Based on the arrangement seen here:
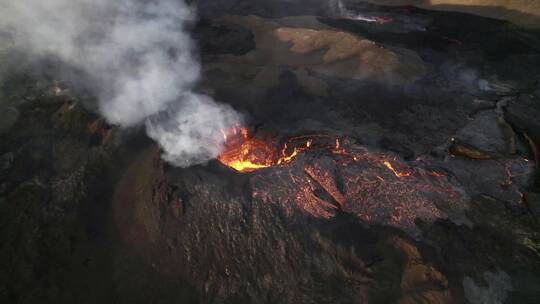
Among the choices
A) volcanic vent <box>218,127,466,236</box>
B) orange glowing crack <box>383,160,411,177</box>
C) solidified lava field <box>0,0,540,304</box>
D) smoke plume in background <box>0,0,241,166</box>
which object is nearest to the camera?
solidified lava field <box>0,0,540,304</box>

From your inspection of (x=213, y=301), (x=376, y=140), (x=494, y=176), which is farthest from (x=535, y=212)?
(x=213, y=301)

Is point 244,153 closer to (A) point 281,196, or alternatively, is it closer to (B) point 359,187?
(A) point 281,196

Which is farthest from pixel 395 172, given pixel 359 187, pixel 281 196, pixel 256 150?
pixel 256 150

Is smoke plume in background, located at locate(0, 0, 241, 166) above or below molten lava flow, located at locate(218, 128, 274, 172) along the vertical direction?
above

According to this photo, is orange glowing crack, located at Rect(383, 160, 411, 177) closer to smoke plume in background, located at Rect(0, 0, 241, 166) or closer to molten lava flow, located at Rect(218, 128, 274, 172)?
molten lava flow, located at Rect(218, 128, 274, 172)

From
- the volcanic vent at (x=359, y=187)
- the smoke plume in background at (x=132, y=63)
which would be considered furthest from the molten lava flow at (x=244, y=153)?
the smoke plume in background at (x=132, y=63)

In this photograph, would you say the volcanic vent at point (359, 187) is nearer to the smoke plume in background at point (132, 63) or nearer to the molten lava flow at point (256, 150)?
the molten lava flow at point (256, 150)

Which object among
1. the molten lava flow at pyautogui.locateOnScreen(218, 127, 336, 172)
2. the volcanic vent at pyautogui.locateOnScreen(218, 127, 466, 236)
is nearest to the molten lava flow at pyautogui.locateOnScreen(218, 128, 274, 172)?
the molten lava flow at pyautogui.locateOnScreen(218, 127, 336, 172)
